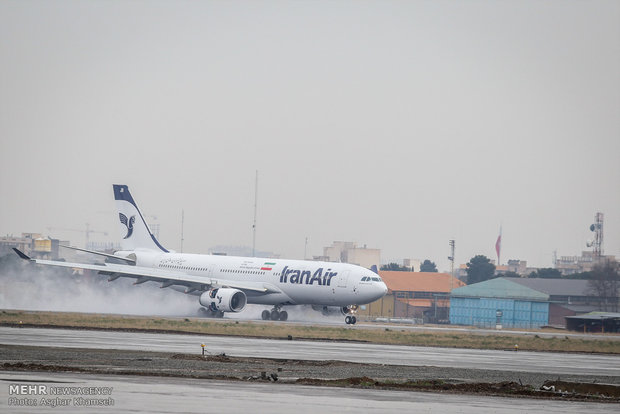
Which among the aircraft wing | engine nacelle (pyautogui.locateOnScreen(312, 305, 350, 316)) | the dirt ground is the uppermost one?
the aircraft wing

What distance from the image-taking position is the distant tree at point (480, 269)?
179000mm

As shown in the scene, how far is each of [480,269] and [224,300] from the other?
355 feet

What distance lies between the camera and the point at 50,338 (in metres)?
42.0

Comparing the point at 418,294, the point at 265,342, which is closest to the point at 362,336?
the point at 265,342

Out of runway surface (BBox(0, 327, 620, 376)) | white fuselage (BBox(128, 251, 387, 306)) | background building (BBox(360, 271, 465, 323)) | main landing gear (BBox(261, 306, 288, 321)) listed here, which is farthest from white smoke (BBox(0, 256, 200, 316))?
background building (BBox(360, 271, 465, 323))

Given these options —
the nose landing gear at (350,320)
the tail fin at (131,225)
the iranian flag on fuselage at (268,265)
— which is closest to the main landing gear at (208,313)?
the iranian flag on fuselage at (268,265)

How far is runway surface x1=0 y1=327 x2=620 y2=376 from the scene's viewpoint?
126 ft

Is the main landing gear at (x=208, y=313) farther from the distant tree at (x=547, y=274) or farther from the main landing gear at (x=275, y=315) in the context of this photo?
the distant tree at (x=547, y=274)

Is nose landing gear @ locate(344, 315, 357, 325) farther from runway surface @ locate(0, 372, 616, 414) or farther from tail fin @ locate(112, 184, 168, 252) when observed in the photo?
runway surface @ locate(0, 372, 616, 414)

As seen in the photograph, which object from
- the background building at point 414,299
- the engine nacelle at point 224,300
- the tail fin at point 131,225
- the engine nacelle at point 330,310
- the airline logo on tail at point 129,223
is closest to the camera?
the engine nacelle at point 224,300

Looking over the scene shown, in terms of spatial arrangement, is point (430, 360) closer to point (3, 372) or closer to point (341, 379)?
point (341, 379)

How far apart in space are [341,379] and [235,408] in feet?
27.7

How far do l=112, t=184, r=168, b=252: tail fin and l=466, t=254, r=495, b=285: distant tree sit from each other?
97028 millimetres

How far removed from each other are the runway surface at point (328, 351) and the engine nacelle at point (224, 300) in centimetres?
2717
